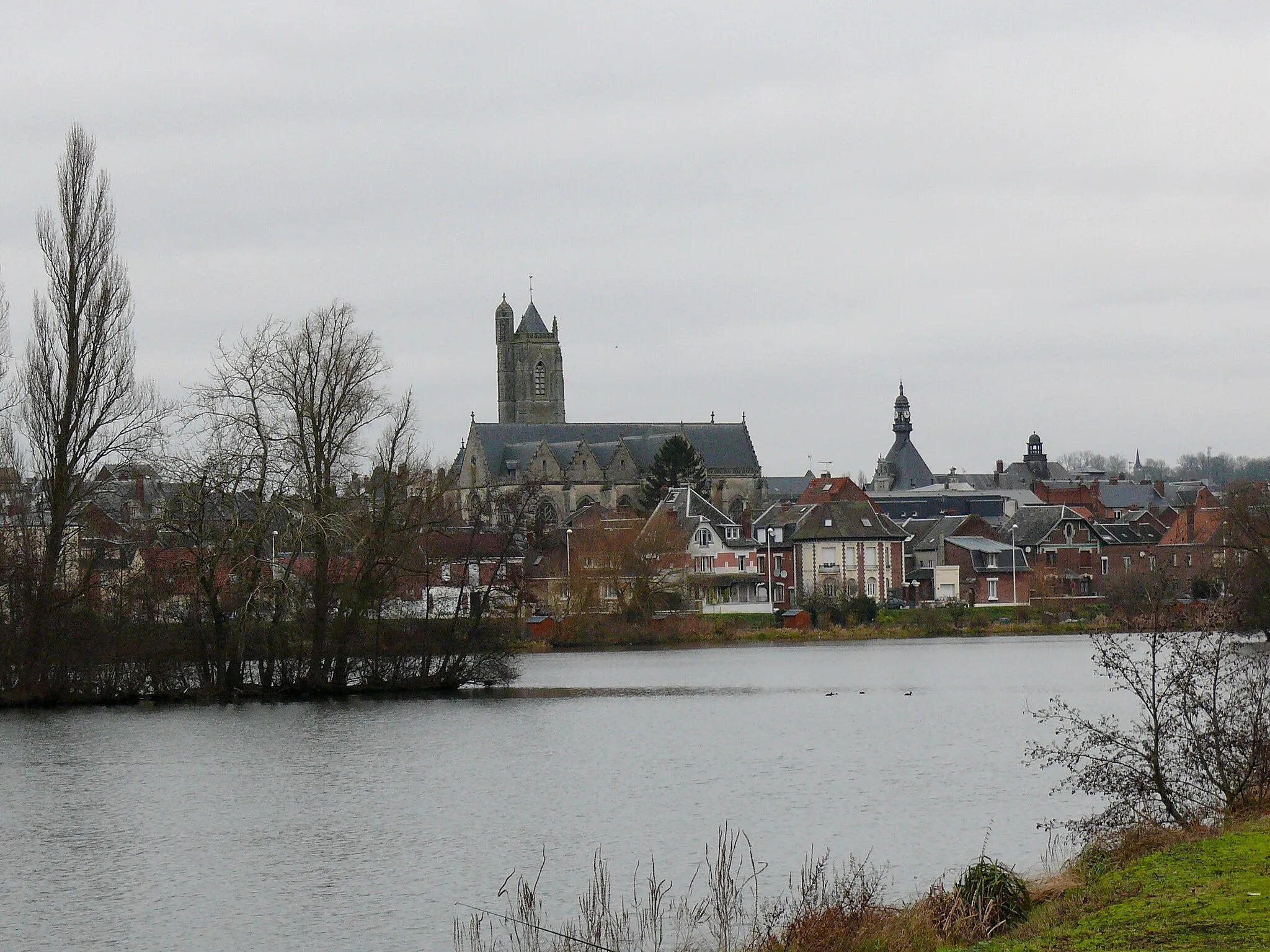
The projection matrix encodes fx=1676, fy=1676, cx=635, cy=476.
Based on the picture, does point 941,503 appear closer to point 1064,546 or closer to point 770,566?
point 1064,546

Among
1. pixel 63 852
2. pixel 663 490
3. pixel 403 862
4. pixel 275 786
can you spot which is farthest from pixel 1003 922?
pixel 663 490

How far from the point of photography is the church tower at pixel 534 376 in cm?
15675

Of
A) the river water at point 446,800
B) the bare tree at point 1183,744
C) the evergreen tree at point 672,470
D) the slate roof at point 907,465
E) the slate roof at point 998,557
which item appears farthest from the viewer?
the slate roof at point 907,465

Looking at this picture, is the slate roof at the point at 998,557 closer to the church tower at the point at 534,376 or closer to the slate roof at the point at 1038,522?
the slate roof at the point at 1038,522

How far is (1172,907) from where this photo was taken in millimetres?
12648

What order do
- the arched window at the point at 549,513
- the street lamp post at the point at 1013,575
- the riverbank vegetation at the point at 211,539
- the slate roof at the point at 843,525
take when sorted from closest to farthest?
1. the riverbank vegetation at the point at 211,539
2. the slate roof at the point at 843,525
3. the street lamp post at the point at 1013,575
4. the arched window at the point at 549,513

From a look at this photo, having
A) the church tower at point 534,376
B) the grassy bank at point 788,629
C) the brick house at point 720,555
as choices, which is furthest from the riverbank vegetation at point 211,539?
the church tower at point 534,376

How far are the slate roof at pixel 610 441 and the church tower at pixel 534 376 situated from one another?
12497 mm

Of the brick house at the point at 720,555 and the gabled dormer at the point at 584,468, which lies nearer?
the brick house at the point at 720,555

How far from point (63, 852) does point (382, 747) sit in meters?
12.0

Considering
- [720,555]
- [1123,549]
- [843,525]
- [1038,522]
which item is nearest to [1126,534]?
[1123,549]

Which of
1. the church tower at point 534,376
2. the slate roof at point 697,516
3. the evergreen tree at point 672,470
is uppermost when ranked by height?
the church tower at point 534,376

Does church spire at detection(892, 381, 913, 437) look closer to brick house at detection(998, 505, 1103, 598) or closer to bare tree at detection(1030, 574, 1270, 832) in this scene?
brick house at detection(998, 505, 1103, 598)

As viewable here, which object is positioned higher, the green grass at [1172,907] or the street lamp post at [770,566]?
the street lamp post at [770,566]
